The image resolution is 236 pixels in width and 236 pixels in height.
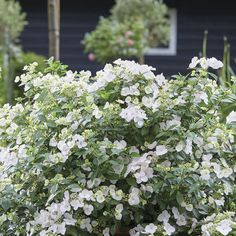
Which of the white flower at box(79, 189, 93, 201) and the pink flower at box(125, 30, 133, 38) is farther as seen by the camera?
the pink flower at box(125, 30, 133, 38)

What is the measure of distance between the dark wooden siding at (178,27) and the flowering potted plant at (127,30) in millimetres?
1519

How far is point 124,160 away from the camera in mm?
2412

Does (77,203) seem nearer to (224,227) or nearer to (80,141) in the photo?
(80,141)

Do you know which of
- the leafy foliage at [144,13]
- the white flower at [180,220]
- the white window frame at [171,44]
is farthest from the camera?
the white window frame at [171,44]

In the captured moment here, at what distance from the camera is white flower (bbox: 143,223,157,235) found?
7.84ft

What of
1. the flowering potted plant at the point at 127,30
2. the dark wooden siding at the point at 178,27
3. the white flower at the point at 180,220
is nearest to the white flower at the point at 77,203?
the white flower at the point at 180,220

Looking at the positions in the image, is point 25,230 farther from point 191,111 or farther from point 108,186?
point 191,111

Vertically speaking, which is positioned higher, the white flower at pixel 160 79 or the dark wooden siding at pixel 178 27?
the white flower at pixel 160 79

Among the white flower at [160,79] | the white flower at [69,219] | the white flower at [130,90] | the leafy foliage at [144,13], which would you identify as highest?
the white flower at [160,79]

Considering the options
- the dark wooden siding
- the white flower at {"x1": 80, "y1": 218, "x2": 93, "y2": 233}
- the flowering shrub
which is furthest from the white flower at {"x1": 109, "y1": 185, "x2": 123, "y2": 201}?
the dark wooden siding

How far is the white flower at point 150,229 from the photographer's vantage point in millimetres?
2391

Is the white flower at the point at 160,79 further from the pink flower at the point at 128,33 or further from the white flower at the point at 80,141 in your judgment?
the pink flower at the point at 128,33

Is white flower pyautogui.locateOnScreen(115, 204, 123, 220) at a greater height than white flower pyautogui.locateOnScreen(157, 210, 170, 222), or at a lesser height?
greater

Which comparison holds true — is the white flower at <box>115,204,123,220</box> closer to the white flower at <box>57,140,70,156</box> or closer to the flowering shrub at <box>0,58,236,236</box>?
the flowering shrub at <box>0,58,236,236</box>
